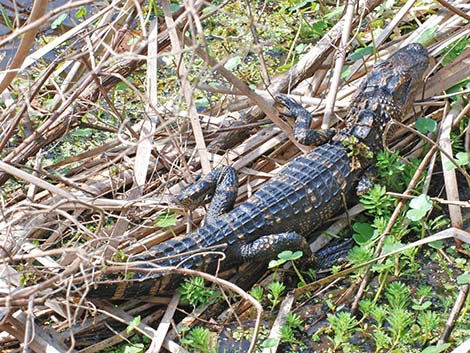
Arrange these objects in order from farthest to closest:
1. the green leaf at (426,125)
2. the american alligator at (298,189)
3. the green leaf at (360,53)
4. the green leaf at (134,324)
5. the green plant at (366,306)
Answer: the green leaf at (360,53)
the green leaf at (426,125)
the american alligator at (298,189)
the green plant at (366,306)
the green leaf at (134,324)

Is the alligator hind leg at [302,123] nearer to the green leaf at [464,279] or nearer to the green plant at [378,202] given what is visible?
the green plant at [378,202]

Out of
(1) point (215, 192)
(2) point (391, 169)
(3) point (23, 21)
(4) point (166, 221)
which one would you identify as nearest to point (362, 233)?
(2) point (391, 169)

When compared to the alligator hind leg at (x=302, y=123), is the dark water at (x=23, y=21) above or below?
above

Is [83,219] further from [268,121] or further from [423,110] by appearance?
[423,110]

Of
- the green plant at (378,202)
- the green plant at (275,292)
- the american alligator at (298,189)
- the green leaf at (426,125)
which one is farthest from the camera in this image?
the green leaf at (426,125)

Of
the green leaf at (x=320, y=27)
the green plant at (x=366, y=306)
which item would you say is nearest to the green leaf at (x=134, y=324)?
the green plant at (x=366, y=306)

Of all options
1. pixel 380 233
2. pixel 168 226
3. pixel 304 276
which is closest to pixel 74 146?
pixel 168 226

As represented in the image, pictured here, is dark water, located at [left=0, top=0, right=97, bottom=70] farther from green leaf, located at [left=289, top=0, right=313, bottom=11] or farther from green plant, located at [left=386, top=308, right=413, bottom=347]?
green plant, located at [left=386, top=308, right=413, bottom=347]
